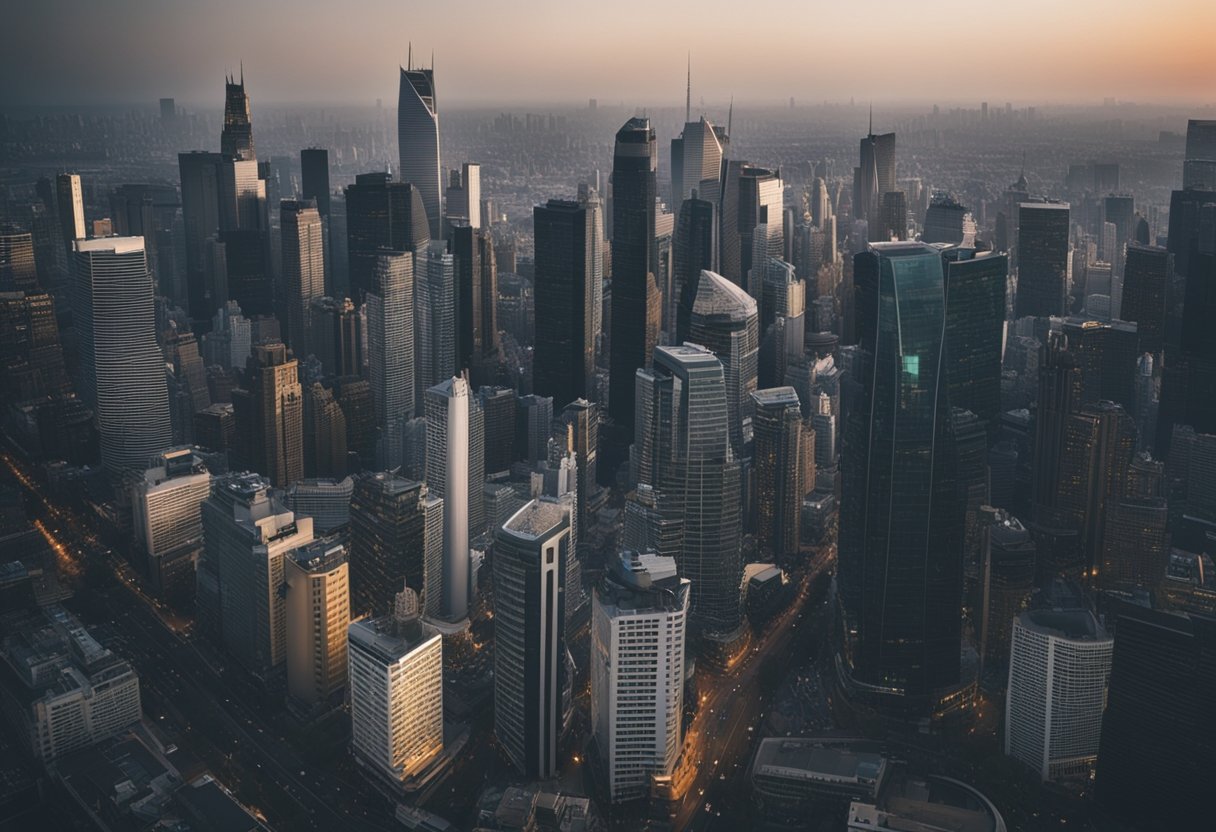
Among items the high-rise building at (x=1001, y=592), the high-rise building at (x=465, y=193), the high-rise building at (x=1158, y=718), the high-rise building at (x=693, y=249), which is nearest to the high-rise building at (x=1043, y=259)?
the high-rise building at (x=693, y=249)

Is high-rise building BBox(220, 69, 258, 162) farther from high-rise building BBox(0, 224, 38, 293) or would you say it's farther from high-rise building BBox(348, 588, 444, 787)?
high-rise building BBox(348, 588, 444, 787)

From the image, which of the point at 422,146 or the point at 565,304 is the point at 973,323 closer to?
the point at 565,304

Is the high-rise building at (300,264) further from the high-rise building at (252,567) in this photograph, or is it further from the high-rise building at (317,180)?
the high-rise building at (252,567)

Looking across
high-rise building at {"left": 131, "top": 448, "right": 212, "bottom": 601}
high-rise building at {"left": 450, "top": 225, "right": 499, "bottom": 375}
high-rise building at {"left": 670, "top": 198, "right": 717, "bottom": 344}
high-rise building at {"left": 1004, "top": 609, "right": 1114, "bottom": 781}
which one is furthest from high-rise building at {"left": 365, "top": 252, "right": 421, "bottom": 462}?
high-rise building at {"left": 1004, "top": 609, "right": 1114, "bottom": 781}

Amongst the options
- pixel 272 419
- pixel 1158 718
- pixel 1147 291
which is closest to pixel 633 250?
pixel 272 419

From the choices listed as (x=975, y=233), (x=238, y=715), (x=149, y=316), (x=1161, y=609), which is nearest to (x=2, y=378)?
(x=149, y=316)

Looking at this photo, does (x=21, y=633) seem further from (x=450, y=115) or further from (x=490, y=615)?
(x=450, y=115)
